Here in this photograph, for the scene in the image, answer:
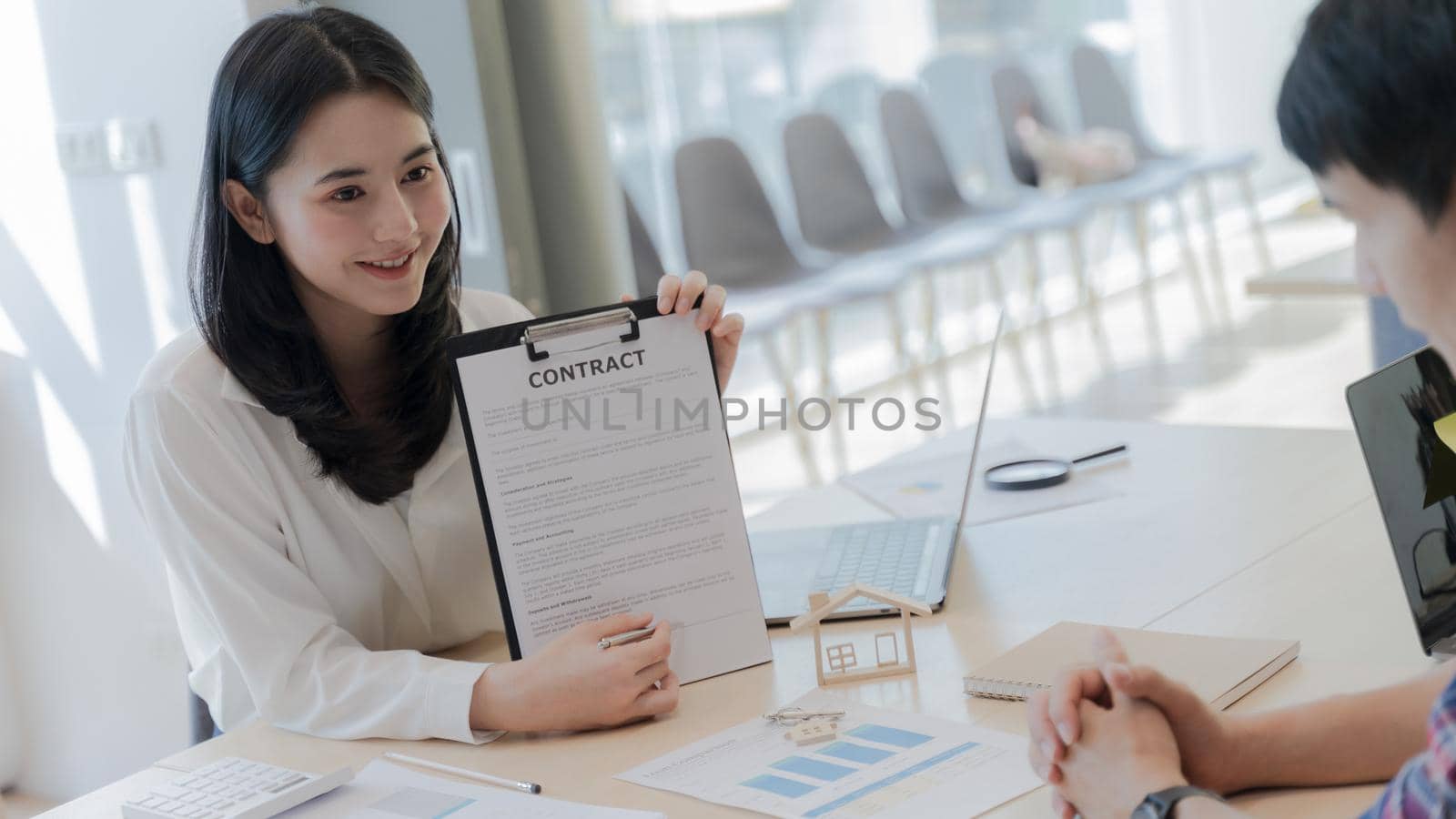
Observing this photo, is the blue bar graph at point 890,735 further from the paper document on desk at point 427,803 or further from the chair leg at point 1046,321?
the chair leg at point 1046,321

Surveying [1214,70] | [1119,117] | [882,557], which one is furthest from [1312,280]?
[1214,70]

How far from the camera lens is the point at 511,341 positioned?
4.70 feet

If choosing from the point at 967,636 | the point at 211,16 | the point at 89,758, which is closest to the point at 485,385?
the point at 967,636

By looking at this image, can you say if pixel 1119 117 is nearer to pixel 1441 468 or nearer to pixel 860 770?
pixel 1441 468

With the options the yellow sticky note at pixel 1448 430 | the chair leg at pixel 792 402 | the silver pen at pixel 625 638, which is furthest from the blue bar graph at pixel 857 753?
the chair leg at pixel 792 402

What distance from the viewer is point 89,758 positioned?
3.05 m

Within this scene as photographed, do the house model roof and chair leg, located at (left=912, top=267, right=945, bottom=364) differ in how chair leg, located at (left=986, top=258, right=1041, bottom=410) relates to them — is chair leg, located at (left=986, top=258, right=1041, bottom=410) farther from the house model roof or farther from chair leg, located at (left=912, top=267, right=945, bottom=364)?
the house model roof

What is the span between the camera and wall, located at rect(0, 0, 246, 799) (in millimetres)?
2756

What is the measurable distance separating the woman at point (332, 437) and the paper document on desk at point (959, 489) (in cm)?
44

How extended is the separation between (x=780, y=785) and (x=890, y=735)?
0.42 ft

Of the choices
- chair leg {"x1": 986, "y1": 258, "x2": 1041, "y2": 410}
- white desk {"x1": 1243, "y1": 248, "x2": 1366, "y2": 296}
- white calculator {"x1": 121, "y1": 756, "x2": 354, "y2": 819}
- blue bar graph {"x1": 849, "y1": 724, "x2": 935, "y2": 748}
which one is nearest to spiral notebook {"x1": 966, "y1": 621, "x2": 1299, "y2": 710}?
blue bar graph {"x1": 849, "y1": 724, "x2": 935, "y2": 748}

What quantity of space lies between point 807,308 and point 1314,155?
349cm

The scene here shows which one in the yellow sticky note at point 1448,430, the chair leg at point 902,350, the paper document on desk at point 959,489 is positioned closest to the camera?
the yellow sticky note at point 1448,430

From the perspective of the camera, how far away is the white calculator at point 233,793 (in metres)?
1.23
